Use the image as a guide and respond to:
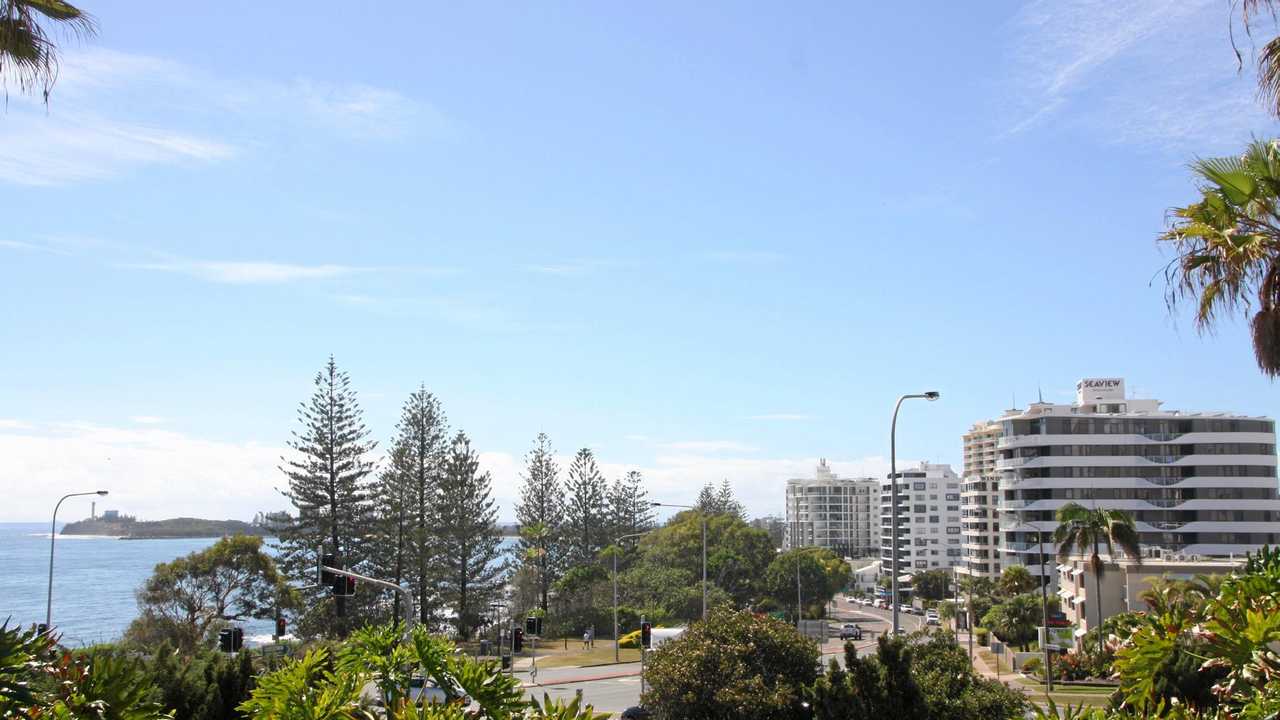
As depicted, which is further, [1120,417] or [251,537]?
[1120,417]

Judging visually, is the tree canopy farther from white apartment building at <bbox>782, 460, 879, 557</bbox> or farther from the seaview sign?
white apartment building at <bbox>782, 460, 879, 557</bbox>

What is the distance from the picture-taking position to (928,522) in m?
147

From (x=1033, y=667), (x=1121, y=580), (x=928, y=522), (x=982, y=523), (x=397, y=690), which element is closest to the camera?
(x=397, y=690)

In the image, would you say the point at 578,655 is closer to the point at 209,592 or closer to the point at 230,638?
the point at 209,592

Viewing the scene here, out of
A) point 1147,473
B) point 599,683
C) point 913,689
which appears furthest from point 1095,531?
point 1147,473

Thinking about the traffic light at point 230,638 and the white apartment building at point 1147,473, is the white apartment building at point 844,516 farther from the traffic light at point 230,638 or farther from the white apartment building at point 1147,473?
the traffic light at point 230,638

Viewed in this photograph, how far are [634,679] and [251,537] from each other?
24.8 m

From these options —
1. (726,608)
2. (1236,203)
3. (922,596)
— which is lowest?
(922,596)

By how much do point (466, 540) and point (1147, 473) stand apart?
5441 centimetres

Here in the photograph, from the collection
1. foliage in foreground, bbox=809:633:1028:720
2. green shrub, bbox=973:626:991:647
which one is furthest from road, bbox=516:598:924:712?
foliage in foreground, bbox=809:633:1028:720

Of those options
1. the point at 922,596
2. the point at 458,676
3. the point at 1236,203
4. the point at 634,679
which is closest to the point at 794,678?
the point at 1236,203

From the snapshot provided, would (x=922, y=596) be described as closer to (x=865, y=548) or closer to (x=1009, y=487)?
(x=1009, y=487)

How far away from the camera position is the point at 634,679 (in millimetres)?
43000

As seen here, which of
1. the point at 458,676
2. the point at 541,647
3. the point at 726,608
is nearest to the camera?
the point at 458,676
